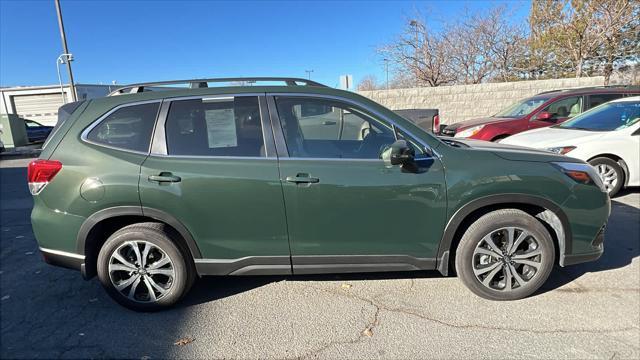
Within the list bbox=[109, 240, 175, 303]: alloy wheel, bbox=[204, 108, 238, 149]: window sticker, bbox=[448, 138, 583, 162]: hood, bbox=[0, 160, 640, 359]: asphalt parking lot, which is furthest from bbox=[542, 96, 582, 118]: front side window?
bbox=[109, 240, 175, 303]: alloy wheel

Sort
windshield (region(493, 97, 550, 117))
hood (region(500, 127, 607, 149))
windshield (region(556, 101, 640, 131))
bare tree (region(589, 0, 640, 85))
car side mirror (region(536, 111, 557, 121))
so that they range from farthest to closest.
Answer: bare tree (region(589, 0, 640, 85)) < windshield (region(493, 97, 550, 117)) < car side mirror (region(536, 111, 557, 121)) < windshield (region(556, 101, 640, 131)) < hood (region(500, 127, 607, 149))

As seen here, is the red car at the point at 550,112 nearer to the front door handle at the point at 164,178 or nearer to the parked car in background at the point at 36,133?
the front door handle at the point at 164,178

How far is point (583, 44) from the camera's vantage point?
50.2 feet

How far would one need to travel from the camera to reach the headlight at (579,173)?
2.84 meters

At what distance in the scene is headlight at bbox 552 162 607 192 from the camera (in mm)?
2838

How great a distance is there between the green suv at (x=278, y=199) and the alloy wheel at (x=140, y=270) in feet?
0.03

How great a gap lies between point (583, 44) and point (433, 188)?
17.7 metres

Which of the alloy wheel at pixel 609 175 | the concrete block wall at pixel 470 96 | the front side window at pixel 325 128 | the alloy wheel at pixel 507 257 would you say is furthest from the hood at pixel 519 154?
the concrete block wall at pixel 470 96

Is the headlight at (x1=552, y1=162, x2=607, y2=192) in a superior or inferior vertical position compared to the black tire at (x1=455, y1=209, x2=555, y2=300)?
superior

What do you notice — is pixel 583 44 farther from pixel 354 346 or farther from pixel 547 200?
pixel 354 346

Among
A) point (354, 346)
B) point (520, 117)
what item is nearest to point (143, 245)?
point (354, 346)

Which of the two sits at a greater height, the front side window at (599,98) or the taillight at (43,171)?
the front side window at (599,98)

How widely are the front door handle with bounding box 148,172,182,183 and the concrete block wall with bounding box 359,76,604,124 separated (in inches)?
453

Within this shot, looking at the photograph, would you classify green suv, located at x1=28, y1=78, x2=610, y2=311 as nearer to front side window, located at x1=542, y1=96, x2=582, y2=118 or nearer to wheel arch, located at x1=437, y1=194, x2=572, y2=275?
wheel arch, located at x1=437, y1=194, x2=572, y2=275
